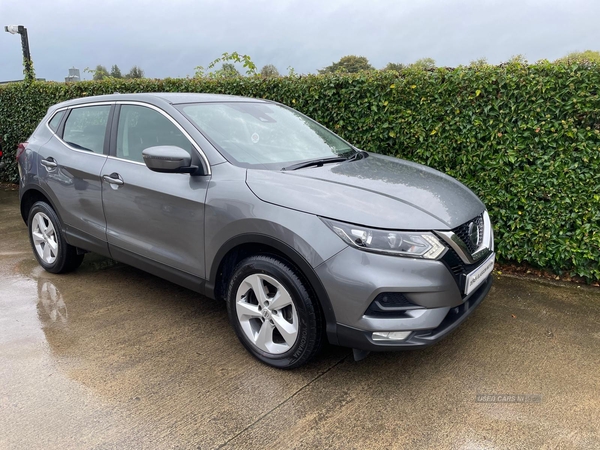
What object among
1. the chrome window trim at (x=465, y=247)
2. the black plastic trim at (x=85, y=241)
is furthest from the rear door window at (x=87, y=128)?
the chrome window trim at (x=465, y=247)

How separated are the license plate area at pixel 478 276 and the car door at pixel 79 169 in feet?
9.05

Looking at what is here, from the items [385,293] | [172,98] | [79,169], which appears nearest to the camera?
[385,293]

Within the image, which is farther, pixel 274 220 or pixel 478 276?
pixel 478 276

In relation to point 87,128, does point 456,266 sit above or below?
below

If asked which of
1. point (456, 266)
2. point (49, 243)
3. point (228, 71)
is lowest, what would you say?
point (49, 243)

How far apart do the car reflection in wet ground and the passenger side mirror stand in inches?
47.3

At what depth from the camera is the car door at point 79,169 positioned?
3854mm

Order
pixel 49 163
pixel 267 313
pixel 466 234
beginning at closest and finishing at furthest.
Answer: pixel 466 234, pixel 267 313, pixel 49 163

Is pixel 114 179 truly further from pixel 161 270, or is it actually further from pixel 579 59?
pixel 579 59

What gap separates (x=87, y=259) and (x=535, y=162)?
4515 mm

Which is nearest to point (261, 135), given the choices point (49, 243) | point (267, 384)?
point (267, 384)

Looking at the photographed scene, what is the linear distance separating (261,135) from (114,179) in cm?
117

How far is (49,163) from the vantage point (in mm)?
4238

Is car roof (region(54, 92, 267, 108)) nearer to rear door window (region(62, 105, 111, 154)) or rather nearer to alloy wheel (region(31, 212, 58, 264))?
rear door window (region(62, 105, 111, 154))
